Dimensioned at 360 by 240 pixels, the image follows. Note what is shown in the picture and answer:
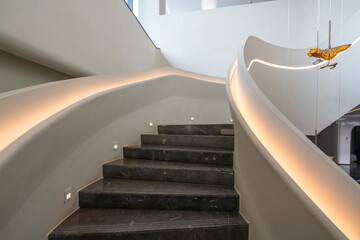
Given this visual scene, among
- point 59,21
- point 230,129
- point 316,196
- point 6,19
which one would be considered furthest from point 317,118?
point 6,19

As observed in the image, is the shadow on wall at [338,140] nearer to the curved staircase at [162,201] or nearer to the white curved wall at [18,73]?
the curved staircase at [162,201]

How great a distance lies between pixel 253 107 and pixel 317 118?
4787 millimetres

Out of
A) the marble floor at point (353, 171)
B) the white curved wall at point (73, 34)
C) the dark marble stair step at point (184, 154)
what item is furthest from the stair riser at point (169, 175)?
the marble floor at point (353, 171)

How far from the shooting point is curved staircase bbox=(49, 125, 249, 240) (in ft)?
4.20

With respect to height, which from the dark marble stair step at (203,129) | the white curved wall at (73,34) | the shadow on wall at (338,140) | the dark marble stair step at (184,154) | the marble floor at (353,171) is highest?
the white curved wall at (73,34)

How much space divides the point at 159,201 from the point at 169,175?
0.31 metres

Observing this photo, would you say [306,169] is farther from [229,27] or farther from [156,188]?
[229,27]

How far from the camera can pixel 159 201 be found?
1.52 m

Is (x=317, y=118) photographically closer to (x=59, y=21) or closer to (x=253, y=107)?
(x=253, y=107)

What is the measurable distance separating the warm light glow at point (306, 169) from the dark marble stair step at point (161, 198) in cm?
61

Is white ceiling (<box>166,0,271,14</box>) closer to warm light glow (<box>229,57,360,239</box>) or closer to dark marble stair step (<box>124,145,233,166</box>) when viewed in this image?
dark marble stair step (<box>124,145,233,166</box>)

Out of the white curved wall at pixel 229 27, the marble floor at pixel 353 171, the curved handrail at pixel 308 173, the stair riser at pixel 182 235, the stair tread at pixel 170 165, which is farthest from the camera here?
the marble floor at pixel 353 171

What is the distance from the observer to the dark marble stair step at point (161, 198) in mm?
1494

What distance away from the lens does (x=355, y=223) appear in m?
0.76
